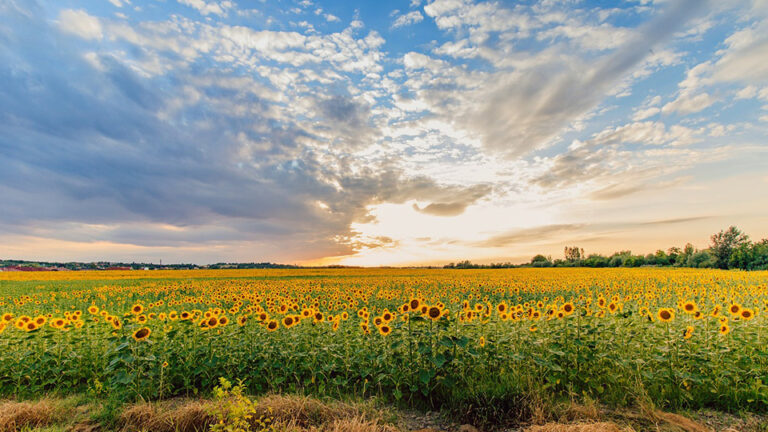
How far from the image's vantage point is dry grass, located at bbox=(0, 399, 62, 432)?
4395mm

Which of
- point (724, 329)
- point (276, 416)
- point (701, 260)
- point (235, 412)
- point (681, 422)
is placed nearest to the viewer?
point (235, 412)

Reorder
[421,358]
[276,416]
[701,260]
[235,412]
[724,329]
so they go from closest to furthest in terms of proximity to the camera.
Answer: [235,412] < [276,416] < [421,358] < [724,329] < [701,260]

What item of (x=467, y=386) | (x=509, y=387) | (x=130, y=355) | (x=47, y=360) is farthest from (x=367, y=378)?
(x=47, y=360)

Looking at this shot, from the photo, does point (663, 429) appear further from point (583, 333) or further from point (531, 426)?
point (583, 333)

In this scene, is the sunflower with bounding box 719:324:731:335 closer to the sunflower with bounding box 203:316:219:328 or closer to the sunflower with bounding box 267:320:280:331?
the sunflower with bounding box 267:320:280:331

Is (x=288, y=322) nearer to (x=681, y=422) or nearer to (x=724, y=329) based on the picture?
(x=681, y=422)

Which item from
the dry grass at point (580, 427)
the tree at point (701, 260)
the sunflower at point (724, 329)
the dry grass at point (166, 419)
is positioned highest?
the tree at point (701, 260)

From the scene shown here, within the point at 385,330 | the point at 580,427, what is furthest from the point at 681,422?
the point at 385,330

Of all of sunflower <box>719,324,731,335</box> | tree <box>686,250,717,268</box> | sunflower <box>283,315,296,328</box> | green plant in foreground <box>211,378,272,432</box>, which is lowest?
green plant in foreground <box>211,378,272,432</box>

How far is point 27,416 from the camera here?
461cm

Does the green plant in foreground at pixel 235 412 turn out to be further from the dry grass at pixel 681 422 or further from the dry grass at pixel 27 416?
the dry grass at pixel 681 422

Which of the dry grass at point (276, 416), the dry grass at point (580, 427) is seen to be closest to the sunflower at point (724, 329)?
the dry grass at point (580, 427)

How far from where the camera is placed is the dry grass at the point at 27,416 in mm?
4395

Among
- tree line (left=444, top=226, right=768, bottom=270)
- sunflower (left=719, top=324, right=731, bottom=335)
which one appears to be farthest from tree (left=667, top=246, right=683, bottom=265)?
sunflower (left=719, top=324, right=731, bottom=335)
